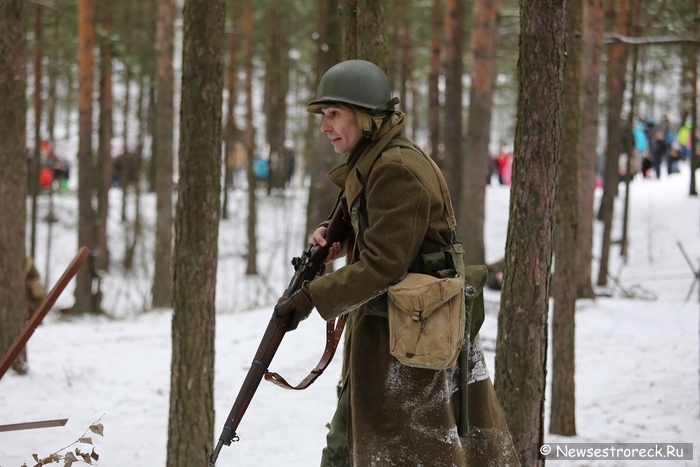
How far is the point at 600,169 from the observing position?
30094 mm

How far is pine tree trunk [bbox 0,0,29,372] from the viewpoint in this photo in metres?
7.30

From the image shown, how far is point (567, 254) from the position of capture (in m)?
7.02

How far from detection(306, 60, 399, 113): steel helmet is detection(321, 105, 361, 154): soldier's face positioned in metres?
0.06

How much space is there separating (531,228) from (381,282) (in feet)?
4.57

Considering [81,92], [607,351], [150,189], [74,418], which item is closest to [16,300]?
[74,418]

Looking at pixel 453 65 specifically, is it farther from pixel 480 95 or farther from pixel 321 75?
pixel 321 75

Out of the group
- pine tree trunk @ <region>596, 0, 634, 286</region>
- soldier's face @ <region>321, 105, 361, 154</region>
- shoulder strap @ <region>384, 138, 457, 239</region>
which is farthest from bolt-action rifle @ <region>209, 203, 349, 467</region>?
pine tree trunk @ <region>596, 0, 634, 286</region>

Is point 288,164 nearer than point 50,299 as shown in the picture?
No

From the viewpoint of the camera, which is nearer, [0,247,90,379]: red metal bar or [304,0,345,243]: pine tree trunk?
[0,247,90,379]: red metal bar

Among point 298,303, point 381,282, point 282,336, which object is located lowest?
point 282,336

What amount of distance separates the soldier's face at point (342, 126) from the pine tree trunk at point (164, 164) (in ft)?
37.8

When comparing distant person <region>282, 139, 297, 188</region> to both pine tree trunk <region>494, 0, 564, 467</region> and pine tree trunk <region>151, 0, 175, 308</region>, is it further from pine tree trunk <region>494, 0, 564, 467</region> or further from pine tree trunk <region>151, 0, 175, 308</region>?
pine tree trunk <region>494, 0, 564, 467</region>

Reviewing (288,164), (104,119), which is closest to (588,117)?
(104,119)

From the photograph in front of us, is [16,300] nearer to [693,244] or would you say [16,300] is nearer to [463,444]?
[463,444]
